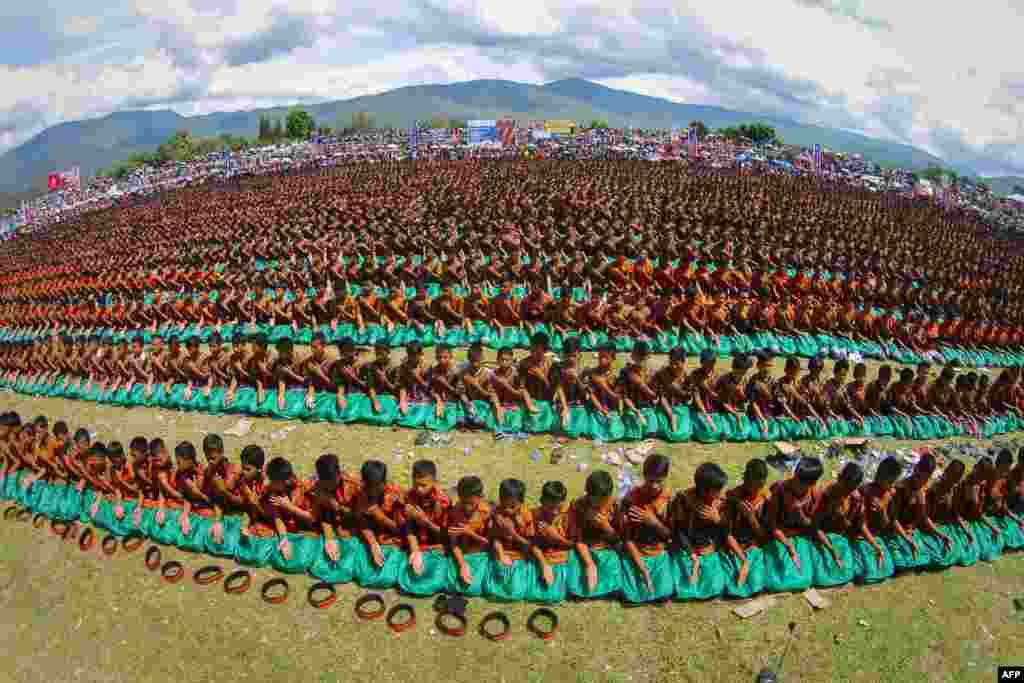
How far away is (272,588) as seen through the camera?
7.50m

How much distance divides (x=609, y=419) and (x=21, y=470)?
36.5 ft

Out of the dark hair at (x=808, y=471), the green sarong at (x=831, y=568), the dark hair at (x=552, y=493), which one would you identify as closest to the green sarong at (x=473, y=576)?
the dark hair at (x=552, y=493)

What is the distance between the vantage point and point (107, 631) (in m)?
7.09

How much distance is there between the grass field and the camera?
629cm

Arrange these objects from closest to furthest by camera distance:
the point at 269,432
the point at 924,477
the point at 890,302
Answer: the point at 924,477 < the point at 269,432 < the point at 890,302

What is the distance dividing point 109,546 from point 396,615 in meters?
4.94

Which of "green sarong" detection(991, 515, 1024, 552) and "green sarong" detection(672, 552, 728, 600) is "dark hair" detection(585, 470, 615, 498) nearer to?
"green sarong" detection(672, 552, 728, 600)

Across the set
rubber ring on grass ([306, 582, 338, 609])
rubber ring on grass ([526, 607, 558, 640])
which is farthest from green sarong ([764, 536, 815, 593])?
rubber ring on grass ([306, 582, 338, 609])

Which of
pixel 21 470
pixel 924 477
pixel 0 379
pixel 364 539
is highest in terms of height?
pixel 924 477

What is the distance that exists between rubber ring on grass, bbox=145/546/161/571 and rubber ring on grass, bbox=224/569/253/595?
1.19m

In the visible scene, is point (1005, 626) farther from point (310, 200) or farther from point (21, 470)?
point (310, 200)

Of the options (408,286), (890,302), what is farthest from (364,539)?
(890,302)

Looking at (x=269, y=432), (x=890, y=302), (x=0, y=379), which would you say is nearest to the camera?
(x=269, y=432)

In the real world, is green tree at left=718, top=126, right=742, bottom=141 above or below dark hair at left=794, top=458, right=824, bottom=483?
below
